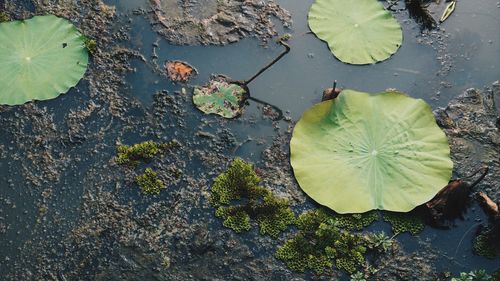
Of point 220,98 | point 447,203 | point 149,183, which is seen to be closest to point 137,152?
point 149,183

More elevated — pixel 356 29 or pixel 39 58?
pixel 356 29

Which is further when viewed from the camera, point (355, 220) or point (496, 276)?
point (355, 220)

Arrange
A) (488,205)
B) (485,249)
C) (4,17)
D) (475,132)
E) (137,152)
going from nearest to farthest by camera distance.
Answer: (485,249) < (488,205) < (137,152) < (475,132) < (4,17)

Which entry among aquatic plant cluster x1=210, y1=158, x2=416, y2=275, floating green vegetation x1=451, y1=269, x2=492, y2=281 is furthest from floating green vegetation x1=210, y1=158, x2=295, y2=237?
floating green vegetation x1=451, y1=269, x2=492, y2=281

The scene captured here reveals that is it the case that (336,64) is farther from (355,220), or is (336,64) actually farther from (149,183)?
(149,183)

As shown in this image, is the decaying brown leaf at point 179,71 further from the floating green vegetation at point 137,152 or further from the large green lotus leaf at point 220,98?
the floating green vegetation at point 137,152

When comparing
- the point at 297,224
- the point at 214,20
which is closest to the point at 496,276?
the point at 297,224

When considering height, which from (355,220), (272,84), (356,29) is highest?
(356,29)

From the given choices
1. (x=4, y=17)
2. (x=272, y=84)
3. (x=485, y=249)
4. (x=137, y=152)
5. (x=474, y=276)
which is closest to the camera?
(x=474, y=276)
